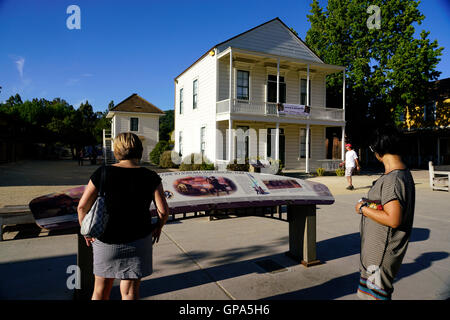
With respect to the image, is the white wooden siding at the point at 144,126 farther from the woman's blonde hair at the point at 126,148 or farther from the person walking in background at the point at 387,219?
the person walking in background at the point at 387,219

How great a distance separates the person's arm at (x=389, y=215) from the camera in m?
2.15

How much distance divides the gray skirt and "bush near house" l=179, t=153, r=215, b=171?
14.6 meters

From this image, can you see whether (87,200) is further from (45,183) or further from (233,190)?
(45,183)

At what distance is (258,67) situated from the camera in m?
19.2

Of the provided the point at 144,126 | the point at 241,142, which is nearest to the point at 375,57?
the point at 241,142

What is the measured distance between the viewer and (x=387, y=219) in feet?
7.18

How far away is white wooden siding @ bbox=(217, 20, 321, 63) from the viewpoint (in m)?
18.8

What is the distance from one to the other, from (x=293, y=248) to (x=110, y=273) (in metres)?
2.96

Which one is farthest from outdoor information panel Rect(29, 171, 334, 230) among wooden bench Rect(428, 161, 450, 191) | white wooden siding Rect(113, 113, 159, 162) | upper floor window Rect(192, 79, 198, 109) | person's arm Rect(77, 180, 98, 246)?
white wooden siding Rect(113, 113, 159, 162)

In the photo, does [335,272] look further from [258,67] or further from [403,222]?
[258,67]

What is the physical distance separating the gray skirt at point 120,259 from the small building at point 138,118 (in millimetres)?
33203

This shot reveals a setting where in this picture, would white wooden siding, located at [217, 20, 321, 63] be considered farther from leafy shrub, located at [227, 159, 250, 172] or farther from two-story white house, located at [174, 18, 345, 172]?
leafy shrub, located at [227, 159, 250, 172]

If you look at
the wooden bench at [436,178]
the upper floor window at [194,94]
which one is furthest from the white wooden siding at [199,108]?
the wooden bench at [436,178]
